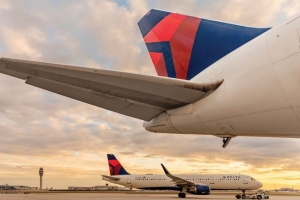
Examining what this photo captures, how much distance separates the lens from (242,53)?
5152 mm

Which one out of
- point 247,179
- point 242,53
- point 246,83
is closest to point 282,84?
point 246,83

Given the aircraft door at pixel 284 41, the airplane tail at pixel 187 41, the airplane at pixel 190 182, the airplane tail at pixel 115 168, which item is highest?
the airplane tail at pixel 187 41

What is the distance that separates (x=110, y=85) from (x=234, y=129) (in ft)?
7.89

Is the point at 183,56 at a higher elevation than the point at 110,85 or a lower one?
higher

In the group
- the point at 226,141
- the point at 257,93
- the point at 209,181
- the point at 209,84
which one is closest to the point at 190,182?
the point at 209,181

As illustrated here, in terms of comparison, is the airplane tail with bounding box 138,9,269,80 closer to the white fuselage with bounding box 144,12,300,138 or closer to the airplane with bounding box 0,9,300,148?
the airplane with bounding box 0,9,300,148

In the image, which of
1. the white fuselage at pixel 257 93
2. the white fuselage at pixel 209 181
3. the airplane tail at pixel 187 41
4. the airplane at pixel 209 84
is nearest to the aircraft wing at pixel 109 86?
the airplane at pixel 209 84

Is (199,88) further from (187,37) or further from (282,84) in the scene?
(187,37)

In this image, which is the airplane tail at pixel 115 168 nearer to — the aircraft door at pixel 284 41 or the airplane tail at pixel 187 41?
the airplane tail at pixel 187 41

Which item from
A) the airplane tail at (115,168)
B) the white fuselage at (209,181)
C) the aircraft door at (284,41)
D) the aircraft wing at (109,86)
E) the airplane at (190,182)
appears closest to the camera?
the aircraft door at (284,41)

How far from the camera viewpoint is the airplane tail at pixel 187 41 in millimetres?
6314

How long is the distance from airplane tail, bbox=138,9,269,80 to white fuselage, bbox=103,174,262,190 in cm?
4042

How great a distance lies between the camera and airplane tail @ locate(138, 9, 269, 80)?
631cm

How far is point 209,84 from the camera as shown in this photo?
17.7 feet
